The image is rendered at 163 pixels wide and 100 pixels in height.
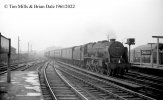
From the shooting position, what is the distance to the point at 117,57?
18.0 meters

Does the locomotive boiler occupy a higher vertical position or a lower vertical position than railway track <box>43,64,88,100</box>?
higher

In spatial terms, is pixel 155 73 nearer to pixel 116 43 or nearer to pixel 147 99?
pixel 116 43

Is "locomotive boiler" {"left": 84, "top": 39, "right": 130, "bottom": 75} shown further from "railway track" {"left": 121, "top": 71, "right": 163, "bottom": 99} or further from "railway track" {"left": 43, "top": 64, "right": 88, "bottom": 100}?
"railway track" {"left": 43, "top": 64, "right": 88, "bottom": 100}

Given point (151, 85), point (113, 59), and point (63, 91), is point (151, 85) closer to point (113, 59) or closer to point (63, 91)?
point (113, 59)

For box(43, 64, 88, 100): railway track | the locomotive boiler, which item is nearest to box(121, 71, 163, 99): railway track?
the locomotive boiler

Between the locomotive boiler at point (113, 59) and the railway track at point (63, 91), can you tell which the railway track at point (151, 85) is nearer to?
the locomotive boiler at point (113, 59)

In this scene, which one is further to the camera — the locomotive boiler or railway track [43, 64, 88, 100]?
the locomotive boiler

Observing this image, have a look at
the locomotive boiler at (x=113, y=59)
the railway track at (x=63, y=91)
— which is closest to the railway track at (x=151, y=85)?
the locomotive boiler at (x=113, y=59)

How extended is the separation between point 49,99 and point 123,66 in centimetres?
926

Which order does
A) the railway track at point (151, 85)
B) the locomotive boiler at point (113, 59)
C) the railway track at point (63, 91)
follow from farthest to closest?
the locomotive boiler at point (113, 59) → the railway track at point (151, 85) → the railway track at point (63, 91)

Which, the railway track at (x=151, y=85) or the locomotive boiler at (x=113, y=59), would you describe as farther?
the locomotive boiler at (x=113, y=59)

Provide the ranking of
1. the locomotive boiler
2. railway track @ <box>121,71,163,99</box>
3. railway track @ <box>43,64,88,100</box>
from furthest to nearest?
the locomotive boiler → railway track @ <box>121,71,163,99</box> → railway track @ <box>43,64,88,100</box>

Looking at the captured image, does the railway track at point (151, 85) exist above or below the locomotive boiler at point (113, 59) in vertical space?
below

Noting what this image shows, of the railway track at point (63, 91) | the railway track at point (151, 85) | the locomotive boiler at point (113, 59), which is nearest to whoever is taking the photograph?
the railway track at point (63, 91)
